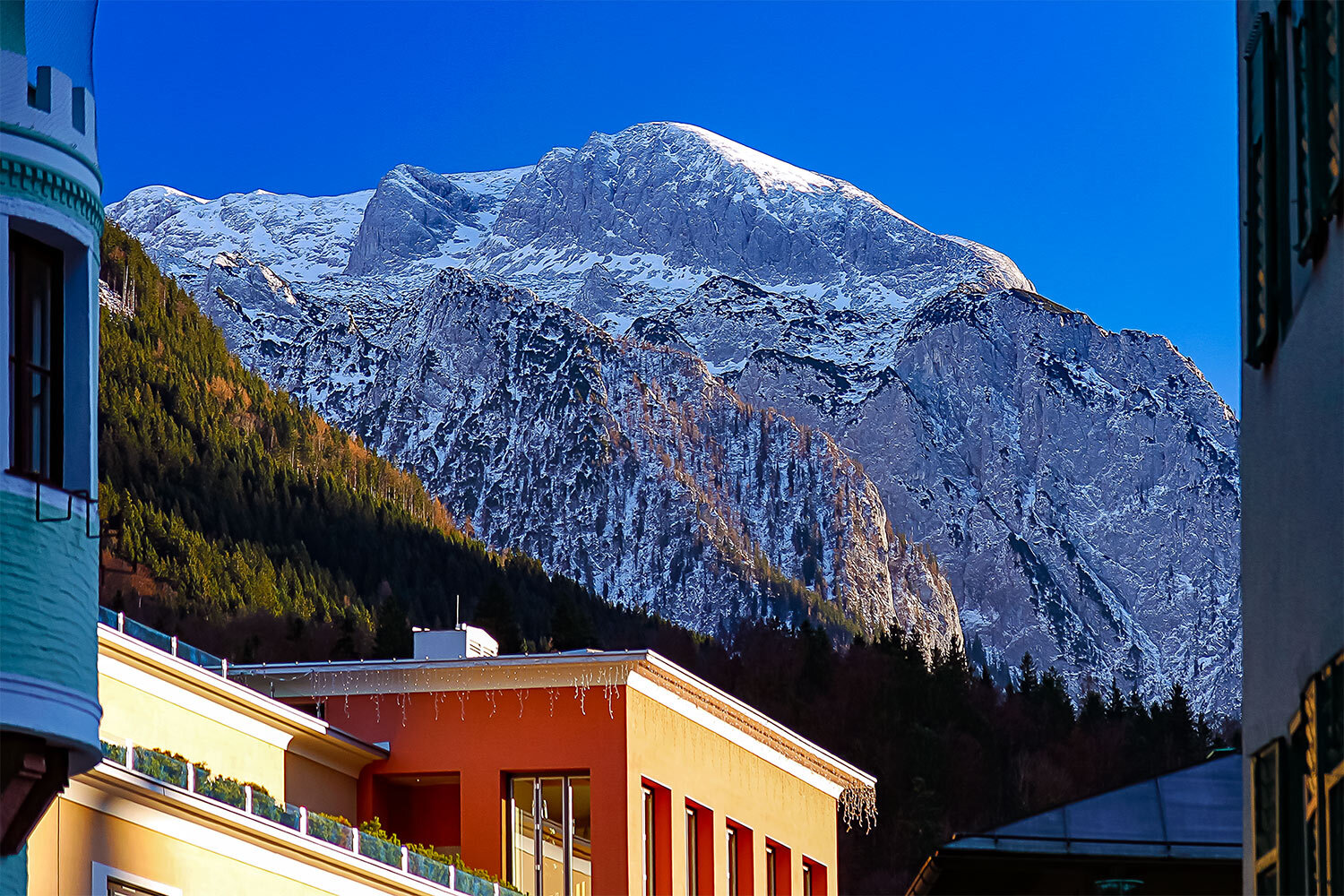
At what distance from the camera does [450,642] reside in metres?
41.6

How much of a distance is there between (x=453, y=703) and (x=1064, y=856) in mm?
20677

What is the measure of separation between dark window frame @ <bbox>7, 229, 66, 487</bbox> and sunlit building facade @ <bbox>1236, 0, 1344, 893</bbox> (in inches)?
390

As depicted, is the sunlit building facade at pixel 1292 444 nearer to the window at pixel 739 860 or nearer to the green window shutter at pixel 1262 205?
the green window shutter at pixel 1262 205

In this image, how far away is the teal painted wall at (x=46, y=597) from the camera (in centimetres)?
1747

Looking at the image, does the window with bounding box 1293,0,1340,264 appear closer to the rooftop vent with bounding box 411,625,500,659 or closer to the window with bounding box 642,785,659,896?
the window with bounding box 642,785,659,896

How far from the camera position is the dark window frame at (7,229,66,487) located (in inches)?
704

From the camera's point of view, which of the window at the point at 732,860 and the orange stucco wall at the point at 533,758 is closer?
the orange stucco wall at the point at 533,758

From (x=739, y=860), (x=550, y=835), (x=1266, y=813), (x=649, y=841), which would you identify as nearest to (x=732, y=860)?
(x=739, y=860)

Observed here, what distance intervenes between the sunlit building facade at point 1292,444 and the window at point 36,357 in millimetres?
9918

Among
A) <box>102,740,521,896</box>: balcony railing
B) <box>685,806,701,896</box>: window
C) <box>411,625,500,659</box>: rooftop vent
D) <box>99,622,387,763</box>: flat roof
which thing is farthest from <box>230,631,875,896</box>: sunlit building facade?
<box>411,625,500,659</box>: rooftop vent

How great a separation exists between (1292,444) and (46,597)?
10574 mm

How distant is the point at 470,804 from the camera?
123 feet

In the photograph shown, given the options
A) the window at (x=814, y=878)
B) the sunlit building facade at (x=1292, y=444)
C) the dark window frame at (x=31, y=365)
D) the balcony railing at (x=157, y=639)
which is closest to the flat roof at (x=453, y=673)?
the balcony railing at (x=157, y=639)

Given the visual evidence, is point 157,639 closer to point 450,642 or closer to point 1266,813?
point 450,642
